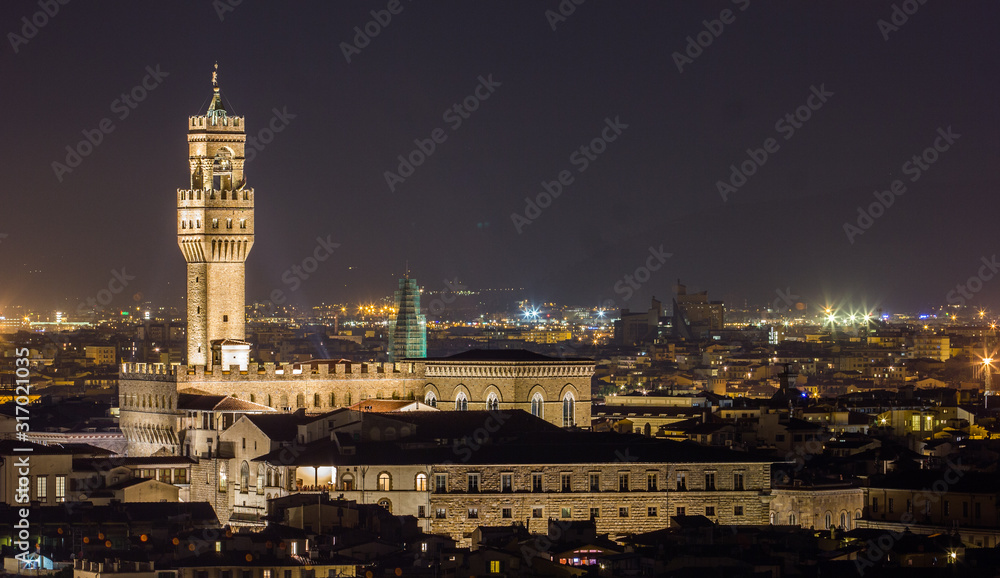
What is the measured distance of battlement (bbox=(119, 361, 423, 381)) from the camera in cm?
7581

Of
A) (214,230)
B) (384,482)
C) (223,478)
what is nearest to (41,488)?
(223,478)

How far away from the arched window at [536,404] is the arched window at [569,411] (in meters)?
0.87

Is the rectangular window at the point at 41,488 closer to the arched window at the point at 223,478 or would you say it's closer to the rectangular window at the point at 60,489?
the rectangular window at the point at 60,489

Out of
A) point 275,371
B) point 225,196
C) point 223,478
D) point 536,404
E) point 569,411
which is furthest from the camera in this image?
point 225,196

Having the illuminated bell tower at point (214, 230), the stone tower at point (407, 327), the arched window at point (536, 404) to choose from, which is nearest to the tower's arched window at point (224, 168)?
the illuminated bell tower at point (214, 230)

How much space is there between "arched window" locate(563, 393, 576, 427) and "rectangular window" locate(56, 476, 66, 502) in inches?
683

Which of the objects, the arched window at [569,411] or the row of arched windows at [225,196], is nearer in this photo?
the arched window at [569,411]

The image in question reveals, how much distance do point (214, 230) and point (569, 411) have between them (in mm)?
13138

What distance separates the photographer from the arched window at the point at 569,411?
7812 cm

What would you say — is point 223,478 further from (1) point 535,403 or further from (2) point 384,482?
(1) point 535,403

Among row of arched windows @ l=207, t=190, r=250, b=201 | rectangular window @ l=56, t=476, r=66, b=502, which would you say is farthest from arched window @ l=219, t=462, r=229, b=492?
row of arched windows @ l=207, t=190, r=250, b=201

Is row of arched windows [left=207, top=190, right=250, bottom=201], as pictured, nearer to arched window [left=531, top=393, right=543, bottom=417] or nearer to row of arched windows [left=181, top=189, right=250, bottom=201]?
row of arched windows [left=181, top=189, right=250, bottom=201]

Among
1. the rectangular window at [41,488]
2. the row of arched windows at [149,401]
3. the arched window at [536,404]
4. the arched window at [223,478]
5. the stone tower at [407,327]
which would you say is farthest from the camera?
the stone tower at [407,327]

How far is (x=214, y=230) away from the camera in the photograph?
79312 mm
